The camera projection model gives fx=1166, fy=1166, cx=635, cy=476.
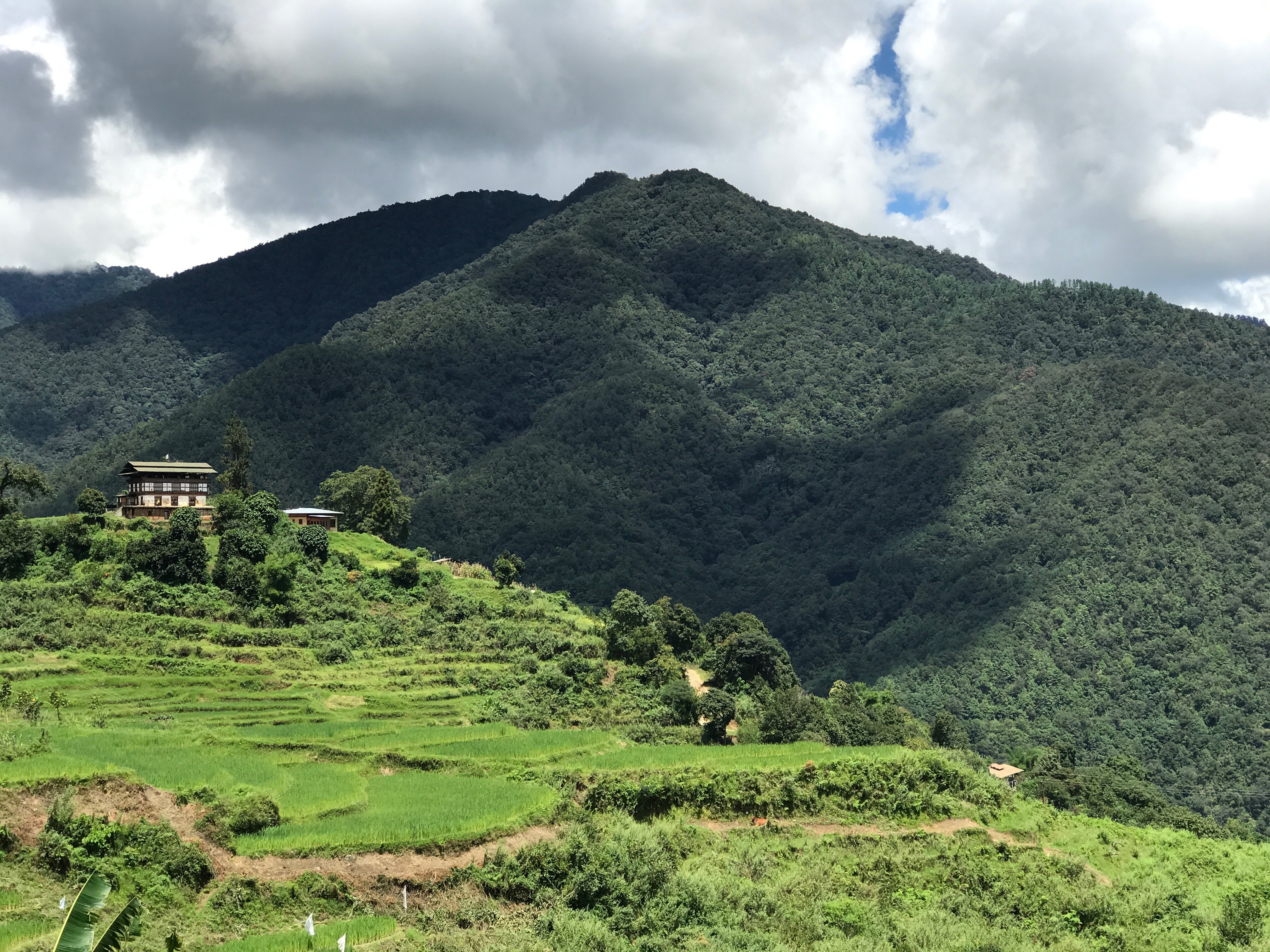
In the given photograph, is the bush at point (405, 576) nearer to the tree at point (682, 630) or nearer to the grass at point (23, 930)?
the tree at point (682, 630)

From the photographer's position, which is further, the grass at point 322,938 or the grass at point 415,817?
the grass at point 415,817

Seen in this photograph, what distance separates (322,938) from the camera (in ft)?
87.5

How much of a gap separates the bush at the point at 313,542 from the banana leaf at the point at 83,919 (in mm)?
56933

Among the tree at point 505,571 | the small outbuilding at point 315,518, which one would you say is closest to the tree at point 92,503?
the small outbuilding at point 315,518

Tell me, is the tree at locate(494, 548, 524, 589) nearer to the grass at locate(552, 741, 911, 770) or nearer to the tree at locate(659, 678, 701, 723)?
the tree at locate(659, 678, 701, 723)

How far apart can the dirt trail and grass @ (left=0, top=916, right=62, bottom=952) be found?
4425mm

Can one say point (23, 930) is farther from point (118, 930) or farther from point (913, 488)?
point (913, 488)

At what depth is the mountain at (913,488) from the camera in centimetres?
11331

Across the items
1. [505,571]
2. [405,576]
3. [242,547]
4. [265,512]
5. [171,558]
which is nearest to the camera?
[171,558]

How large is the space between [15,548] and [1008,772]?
67.3 metres

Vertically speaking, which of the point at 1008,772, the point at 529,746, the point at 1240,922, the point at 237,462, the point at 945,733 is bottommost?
the point at 1008,772

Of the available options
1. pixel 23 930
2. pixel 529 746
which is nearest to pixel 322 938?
pixel 23 930

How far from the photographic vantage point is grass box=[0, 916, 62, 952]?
23.1m

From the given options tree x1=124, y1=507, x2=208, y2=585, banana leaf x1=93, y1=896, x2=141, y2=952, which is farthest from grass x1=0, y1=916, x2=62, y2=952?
tree x1=124, y1=507, x2=208, y2=585
